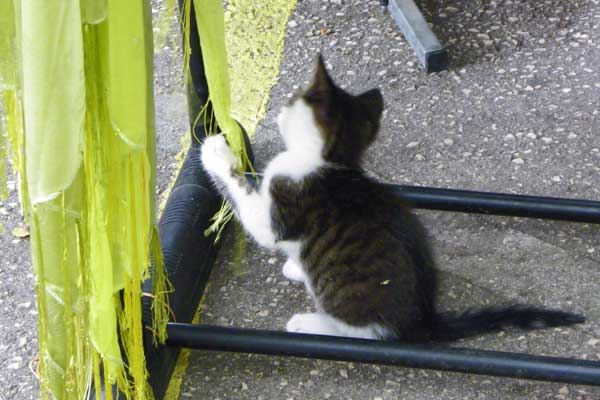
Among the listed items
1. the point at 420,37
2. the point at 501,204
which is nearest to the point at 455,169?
the point at 501,204

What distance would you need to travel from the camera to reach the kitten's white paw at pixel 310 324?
84.2 inches

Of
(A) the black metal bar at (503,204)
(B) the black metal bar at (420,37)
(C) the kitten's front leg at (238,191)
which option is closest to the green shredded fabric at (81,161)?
(C) the kitten's front leg at (238,191)

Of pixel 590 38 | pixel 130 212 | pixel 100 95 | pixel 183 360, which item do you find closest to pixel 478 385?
pixel 183 360

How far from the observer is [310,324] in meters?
2.15

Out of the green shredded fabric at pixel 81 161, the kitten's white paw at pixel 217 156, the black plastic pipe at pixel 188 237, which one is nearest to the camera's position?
the green shredded fabric at pixel 81 161

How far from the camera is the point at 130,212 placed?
1488 mm

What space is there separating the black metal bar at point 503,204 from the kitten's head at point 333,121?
0.25 meters

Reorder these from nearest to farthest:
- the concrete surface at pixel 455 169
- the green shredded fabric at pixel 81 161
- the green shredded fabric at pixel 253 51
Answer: the green shredded fabric at pixel 81 161
the concrete surface at pixel 455 169
the green shredded fabric at pixel 253 51

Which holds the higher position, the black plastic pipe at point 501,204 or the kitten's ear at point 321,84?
the kitten's ear at point 321,84

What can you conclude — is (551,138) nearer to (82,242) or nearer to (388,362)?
(388,362)

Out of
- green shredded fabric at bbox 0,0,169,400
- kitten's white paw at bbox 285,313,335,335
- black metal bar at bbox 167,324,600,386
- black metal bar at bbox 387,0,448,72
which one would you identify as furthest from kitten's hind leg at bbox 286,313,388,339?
black metal bar at bbox 387,0,448,72

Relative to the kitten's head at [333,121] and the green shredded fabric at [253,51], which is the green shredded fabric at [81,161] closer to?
the kitten's head at [333,121]

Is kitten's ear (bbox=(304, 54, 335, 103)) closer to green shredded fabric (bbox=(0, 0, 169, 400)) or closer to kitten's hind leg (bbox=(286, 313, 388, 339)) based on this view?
kitten's hind leg (bbox=(286, 313, 388, 339))

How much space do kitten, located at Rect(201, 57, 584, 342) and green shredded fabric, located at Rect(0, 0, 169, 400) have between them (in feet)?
1.73
